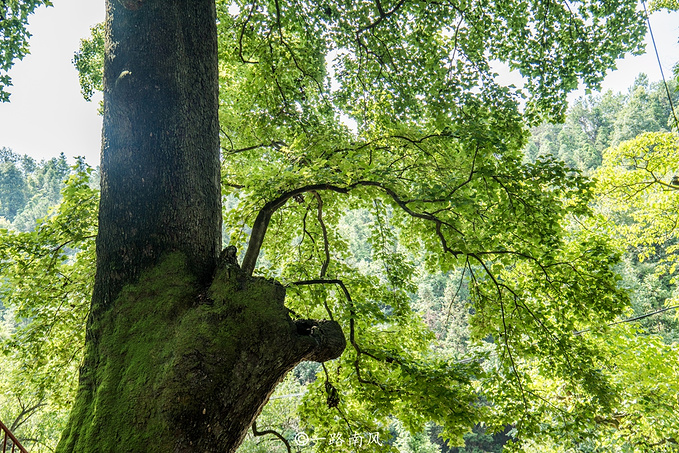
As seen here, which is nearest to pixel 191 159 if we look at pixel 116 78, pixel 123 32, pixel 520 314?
pixel 116 78

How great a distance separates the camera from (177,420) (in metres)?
1.63

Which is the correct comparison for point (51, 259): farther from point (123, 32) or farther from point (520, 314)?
point (520, 314)

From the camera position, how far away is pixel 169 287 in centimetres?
196

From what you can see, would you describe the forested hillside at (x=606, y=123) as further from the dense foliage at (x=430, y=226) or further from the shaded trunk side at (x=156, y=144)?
the shaded trunk side at (x=156, y=144)

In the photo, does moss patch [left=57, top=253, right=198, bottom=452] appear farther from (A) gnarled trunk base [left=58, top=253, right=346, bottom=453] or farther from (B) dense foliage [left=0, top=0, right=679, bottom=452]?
(B) dense foliage [left=0, top=0, right=679, bottom=452]

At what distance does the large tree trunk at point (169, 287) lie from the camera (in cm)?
169

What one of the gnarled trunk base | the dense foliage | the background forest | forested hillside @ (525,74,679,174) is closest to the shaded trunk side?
the gnarled trunk base

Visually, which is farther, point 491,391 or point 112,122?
point 491,391

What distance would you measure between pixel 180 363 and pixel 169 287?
0.41 m

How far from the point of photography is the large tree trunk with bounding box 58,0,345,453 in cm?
169

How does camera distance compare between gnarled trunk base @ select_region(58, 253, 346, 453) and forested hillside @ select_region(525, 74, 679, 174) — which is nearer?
gnarled trunk base @ select_region(58, 253, 346, 453)

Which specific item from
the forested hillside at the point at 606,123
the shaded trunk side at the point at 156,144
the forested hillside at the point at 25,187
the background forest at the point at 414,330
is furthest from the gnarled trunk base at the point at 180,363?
the forested hillside at the point at 25,187

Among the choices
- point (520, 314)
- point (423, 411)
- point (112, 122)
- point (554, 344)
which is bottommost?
point (423, 411)

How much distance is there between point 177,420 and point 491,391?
331 centimetres
